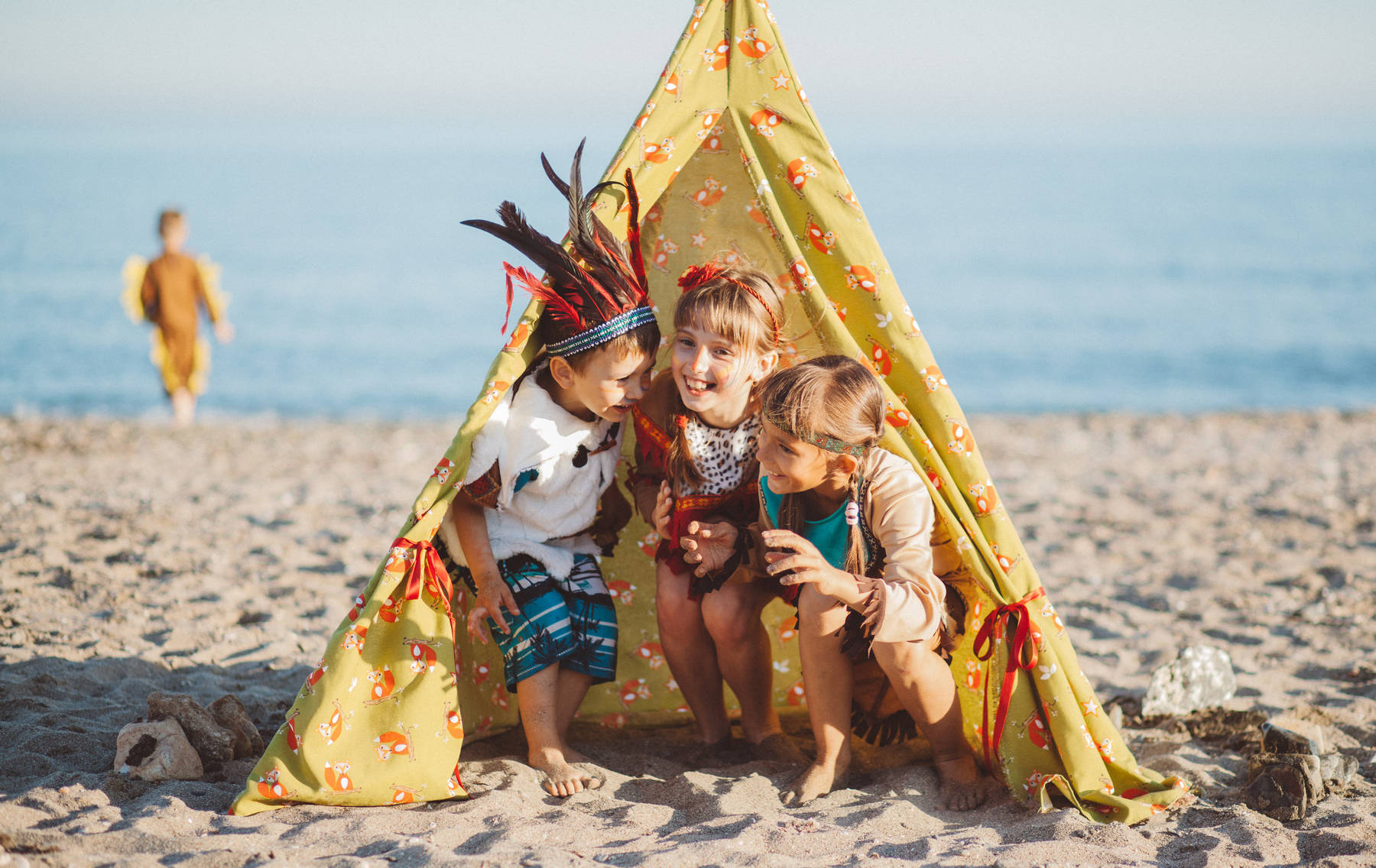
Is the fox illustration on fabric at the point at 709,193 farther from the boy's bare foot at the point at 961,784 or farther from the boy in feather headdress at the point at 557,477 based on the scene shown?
the boy's bare foot at the point at 961,784

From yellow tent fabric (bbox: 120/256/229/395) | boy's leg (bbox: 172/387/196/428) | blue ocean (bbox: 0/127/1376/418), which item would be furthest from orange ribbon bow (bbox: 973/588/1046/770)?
blue ocean (bbox: 0/127/1376/418)

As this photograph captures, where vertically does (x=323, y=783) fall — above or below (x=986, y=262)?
below

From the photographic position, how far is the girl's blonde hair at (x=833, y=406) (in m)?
2.86

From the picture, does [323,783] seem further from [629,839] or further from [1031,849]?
[1031,849]

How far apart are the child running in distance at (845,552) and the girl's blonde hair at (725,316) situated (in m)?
0.19

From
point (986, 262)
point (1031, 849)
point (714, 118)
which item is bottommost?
point (1031, 849)

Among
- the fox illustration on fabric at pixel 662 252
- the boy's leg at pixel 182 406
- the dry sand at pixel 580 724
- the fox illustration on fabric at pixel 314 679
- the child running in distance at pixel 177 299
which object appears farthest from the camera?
the boy's leg at pixel 182 406

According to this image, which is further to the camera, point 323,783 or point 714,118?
point 714,118

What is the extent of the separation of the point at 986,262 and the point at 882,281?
2739 centimetres

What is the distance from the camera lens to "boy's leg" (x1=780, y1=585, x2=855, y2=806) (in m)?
2.93

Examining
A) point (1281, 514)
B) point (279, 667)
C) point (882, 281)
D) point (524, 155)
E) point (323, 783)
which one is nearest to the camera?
point (323, 783)

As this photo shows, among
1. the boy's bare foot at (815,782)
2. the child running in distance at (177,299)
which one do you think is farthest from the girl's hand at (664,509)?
the child running in distance at (177,299)

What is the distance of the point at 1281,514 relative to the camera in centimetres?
668

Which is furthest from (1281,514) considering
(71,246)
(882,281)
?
(71,246)
